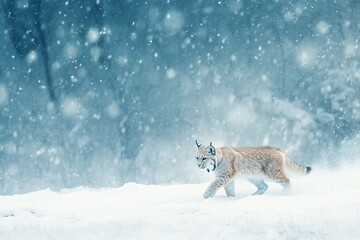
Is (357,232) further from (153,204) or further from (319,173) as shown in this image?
(319,173)

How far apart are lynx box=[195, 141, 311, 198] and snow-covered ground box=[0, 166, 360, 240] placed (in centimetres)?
35

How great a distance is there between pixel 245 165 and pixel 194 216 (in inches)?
108

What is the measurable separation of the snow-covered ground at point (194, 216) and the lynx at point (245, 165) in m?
0.35

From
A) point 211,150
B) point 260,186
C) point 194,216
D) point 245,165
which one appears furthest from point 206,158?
point 194,216

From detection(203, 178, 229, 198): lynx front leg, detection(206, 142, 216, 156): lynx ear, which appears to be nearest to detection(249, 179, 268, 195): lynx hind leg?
detection(203, 178, 229, 198): lynx front leg

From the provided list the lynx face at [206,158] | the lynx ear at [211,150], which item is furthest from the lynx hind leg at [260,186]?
the lynx ear at [211,150]

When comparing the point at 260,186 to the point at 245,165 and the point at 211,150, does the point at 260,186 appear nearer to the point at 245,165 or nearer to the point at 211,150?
the point at 245,165

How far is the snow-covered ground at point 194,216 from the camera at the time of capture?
744cm

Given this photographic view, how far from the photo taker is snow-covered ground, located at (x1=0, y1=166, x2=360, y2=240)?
24.4 ft

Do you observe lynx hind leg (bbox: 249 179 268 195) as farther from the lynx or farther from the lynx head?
the lynx head

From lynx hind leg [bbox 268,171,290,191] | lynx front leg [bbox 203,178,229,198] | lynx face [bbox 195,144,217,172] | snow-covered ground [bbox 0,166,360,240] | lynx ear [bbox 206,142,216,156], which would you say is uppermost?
lynx ear [bbox 206,142,216,156]

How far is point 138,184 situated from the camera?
15.4 metres

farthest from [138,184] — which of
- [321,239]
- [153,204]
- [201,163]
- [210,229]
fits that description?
[321,239]

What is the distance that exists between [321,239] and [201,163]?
4058mm
